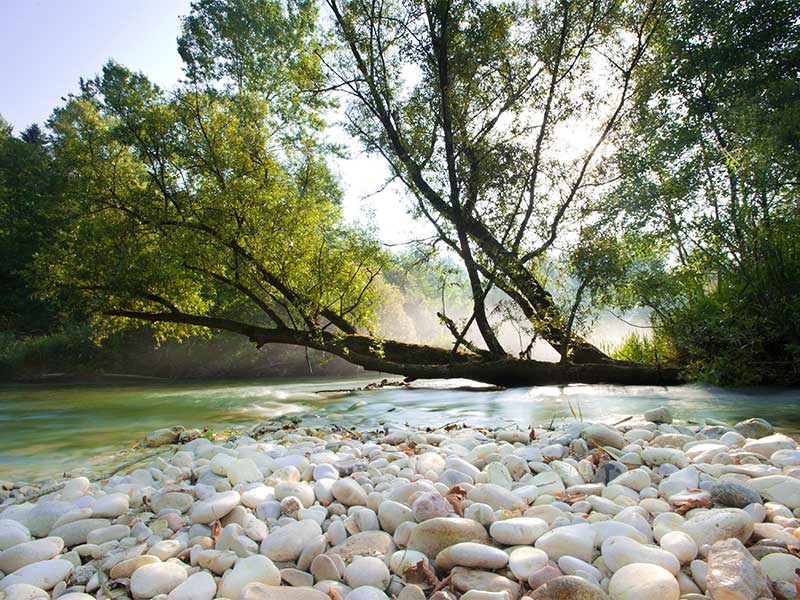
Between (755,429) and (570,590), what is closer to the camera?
(570,590)

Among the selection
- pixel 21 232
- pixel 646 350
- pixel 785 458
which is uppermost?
pixel 21 232

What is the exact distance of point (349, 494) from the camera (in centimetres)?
246

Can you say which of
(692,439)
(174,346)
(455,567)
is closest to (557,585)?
(455,567)

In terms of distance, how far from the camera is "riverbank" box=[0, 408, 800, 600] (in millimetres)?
1678

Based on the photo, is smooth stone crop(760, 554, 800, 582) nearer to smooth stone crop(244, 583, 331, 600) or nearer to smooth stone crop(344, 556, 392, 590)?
smooth stone crop(344, 556, 392, 590)

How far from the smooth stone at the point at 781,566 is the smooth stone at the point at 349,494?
5.18 feet

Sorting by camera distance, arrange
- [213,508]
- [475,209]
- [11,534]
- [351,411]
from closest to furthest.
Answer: [11,534], [213,508], [351,411], [475,209]

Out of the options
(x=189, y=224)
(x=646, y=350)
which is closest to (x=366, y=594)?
(x=189, y=224)

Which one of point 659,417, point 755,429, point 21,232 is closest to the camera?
point 755,429

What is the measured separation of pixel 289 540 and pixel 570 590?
106 centimetres

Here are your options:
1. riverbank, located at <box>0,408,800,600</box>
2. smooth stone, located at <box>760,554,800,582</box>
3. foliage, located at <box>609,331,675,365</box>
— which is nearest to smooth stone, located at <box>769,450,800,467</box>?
riverbank, located at <box>0,408,800,600</box>

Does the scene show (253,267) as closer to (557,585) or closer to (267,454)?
(267,454)

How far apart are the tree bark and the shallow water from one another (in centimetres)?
34

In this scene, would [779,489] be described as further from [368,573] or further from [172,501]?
[172,501]
